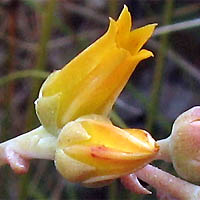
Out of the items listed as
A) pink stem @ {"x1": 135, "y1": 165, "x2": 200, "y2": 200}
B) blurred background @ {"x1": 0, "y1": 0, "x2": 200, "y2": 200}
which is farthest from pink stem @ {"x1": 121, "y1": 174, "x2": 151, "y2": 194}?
blurred background @ {"x1": 0, "y1": 0, "x2": 200, "y2": 200}

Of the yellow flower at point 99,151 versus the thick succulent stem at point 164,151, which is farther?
the thick succulent stem at point 164,151

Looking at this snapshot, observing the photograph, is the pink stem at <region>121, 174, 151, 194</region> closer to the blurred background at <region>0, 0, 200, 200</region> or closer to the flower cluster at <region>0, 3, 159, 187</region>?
the flower cluster at <region>0, 3, 159, 187</region>

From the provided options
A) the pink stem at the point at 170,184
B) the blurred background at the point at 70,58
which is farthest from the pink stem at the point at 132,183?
the blurred background at the point at 70,58

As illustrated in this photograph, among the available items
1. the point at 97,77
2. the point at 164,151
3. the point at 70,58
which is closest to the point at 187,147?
the point at 164,151

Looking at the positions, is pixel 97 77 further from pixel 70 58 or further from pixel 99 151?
pixel 70 58

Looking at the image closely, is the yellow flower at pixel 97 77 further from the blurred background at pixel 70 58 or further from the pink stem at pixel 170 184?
the blurred background at pixel 70 58
